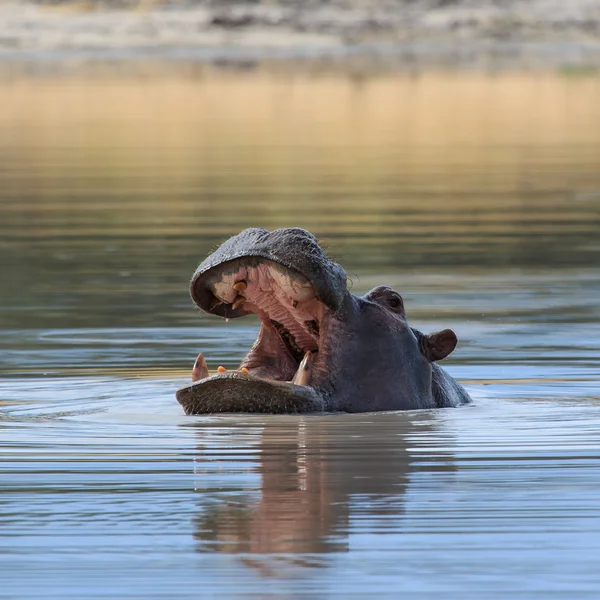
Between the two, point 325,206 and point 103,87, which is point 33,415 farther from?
point 103,87

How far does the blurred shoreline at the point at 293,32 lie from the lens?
57.7 meters

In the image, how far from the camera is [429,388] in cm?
823

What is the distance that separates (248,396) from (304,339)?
0.35 meters

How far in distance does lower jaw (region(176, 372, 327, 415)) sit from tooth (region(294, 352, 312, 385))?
0.07 m

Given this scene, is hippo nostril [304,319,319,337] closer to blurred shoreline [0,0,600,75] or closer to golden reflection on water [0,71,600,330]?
golden reflection on water [0,71,600,330]

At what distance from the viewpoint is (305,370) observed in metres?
7.87

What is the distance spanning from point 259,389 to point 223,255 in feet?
1.87

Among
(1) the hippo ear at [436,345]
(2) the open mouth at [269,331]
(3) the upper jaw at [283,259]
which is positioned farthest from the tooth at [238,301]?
(1) the hippo ear at [436,345]

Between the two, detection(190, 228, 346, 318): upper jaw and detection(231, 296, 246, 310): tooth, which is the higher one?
detection(190, 228, 346, 318): upper jaw

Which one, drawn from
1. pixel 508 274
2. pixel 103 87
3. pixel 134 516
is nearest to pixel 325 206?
pixel 508 274

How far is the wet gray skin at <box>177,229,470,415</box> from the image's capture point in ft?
24.6

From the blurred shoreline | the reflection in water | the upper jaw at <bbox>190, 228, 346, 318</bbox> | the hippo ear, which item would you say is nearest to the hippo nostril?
the upper jaw at <bbox>190, 228, 346, 318</bbox>

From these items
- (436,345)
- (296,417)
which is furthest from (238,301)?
(436,345)

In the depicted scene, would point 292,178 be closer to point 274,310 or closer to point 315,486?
point 274,310
